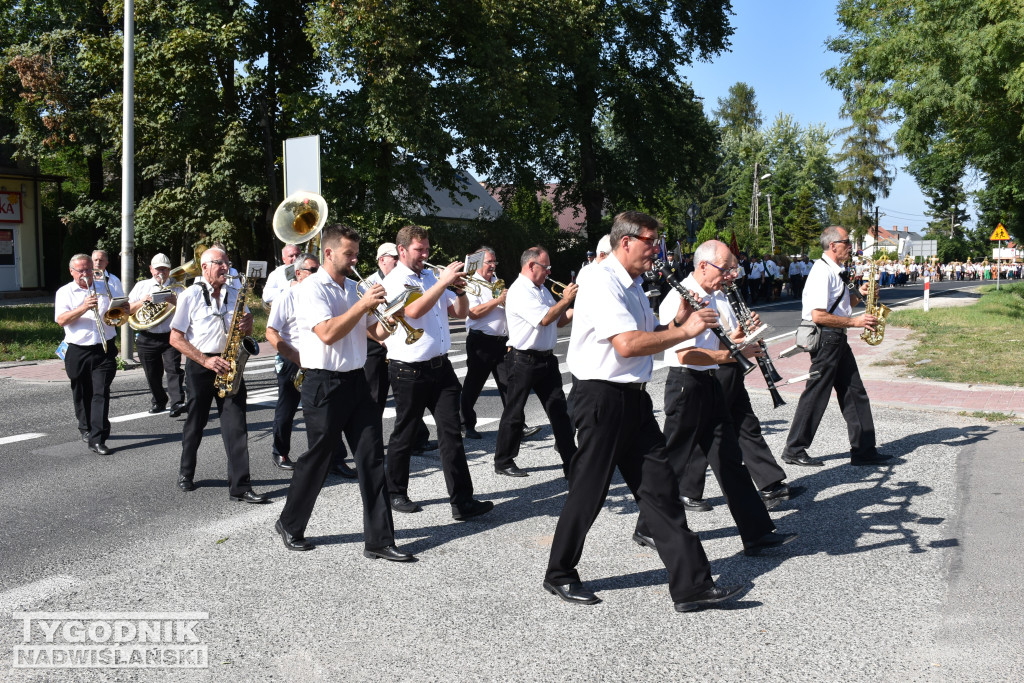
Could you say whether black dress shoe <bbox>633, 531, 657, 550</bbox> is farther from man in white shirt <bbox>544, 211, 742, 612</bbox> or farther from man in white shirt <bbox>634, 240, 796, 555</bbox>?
man in white shirt <bbox>544, 211, 742, 612</bbox>

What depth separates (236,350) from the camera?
6652mm

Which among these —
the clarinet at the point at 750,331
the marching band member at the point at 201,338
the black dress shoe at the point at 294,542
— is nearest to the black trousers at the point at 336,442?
the black dress shoe at the point at 294,542

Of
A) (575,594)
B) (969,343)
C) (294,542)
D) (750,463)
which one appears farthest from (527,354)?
(969,343)

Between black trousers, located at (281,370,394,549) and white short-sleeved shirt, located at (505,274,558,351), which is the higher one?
white short-sleeved shirt, located at (505,274,558,351)

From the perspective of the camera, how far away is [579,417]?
4484 millimetres

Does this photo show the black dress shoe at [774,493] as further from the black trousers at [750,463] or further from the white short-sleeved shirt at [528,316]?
the white short-sleeved shirt at [528,316]

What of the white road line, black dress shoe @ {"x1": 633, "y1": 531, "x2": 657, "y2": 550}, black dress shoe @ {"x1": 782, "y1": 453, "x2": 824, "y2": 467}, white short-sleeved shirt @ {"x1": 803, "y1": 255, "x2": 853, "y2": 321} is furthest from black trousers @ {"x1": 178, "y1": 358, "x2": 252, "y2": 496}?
white short-sleeved shirt @ {"x1": 803, "y1": 255, "x2": 853, "y2": 321}

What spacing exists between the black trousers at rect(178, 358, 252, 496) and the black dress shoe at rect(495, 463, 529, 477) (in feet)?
6.50

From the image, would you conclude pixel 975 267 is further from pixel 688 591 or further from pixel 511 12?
pixel 688 591

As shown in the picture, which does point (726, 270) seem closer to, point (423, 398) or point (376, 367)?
point (423, 398)

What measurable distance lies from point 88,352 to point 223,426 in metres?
2.72

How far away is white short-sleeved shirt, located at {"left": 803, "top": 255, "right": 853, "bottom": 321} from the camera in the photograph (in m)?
7.27

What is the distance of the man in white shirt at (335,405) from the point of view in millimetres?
5188

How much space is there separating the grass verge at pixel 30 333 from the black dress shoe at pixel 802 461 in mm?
9208
